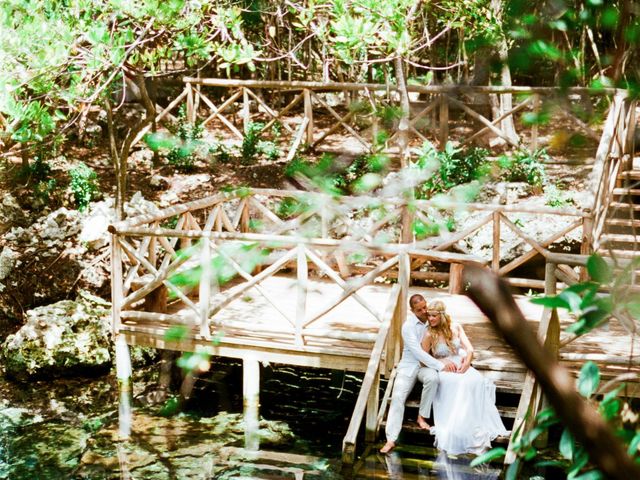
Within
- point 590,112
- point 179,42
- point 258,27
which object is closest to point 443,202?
point 590,112

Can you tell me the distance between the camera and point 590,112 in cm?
198

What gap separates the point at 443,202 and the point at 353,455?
4685 millimetres

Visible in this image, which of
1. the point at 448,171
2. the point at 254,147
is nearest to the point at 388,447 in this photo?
the point at 448,171

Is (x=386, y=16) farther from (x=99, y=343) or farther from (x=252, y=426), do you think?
(x=99, y=343)

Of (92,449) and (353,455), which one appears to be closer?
(353,455)

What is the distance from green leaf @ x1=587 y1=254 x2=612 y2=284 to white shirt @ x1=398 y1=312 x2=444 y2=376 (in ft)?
18.4

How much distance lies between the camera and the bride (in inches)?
274

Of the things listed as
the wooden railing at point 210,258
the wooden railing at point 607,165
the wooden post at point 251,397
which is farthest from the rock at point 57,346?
the wooden railing at point 607,165

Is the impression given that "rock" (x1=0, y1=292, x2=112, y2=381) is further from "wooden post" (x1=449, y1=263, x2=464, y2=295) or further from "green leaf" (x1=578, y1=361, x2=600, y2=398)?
"green leaf" (x1=578, y1=361, x2=600, y2=398)

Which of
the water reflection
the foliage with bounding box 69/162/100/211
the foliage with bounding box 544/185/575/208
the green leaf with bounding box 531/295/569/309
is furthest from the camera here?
the foliage with bounding box 69/162/100/211

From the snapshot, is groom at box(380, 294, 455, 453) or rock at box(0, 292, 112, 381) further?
rock at box(0, 292, 112, 381)

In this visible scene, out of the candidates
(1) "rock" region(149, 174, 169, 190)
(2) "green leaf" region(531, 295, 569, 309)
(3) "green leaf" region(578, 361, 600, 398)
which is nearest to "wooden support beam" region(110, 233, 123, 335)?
(1) "rock" region(149, 174, 169, 190)

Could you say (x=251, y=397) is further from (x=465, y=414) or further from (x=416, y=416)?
(x=465, y=414)

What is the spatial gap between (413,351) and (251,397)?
2.09 metres
